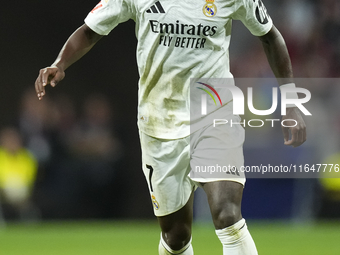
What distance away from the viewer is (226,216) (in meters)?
2.85

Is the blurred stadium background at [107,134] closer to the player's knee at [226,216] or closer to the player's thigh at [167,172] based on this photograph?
the player's thigh at [167,172]

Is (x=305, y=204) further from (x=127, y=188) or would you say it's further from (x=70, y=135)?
(x=70, y=135)

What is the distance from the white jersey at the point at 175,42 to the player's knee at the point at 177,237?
701 millimetres

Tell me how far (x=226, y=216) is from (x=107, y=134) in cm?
561

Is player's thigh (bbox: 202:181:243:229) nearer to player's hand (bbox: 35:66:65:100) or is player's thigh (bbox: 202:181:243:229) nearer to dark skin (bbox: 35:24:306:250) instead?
dark skin (bbox: 35:24:306:250)

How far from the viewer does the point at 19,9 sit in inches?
337

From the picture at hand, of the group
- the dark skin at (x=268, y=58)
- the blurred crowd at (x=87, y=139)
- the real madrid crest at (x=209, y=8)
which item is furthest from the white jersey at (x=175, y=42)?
the blurred crowd at (x=87, y=139)

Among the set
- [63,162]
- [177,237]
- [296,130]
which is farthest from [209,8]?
[63,162]

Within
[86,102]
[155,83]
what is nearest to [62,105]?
[86,102]

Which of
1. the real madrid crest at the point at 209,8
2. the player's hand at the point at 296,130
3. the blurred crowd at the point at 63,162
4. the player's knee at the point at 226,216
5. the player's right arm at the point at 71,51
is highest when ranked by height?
the real madrid crest at the point at 209,8

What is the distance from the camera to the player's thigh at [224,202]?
2.86m

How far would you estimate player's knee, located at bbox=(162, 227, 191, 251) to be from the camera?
365 cm

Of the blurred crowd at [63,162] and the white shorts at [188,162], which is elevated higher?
the white shorts at [188,162]

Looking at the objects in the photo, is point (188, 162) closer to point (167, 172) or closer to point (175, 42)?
point (167, 172)
